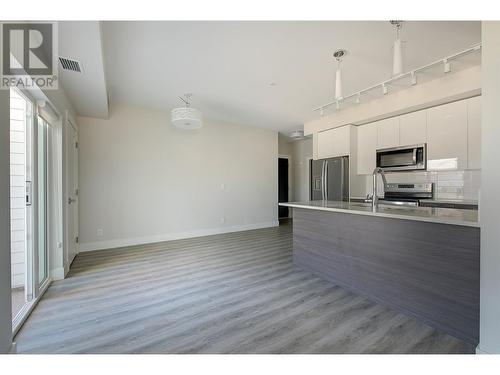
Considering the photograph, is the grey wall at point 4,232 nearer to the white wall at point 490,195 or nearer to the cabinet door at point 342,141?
the white wall at point 490,195

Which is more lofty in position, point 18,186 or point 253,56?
point 253,56

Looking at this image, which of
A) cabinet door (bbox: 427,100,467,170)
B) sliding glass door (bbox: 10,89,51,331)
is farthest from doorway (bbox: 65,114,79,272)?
cabinet door (bbox: 427,100,467,170)

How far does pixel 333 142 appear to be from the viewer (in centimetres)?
473

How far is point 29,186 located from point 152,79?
6.29ft

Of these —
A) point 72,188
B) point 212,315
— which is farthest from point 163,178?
point 212,315

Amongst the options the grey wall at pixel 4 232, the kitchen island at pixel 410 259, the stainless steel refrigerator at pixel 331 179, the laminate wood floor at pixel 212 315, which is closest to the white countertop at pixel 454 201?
the stainless steel refrigerator at pixel 331 179

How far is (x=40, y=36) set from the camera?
5.82 ft

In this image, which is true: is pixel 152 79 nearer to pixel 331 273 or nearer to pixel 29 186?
pixel 29 186

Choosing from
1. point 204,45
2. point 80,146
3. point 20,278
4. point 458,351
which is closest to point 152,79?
point 204,45

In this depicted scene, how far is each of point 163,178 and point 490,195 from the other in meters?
4.54

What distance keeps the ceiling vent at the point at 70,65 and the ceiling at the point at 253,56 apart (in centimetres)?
14

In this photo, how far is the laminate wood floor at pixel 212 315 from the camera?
1.60 m

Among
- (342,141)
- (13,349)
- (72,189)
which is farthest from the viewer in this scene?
(342,141)

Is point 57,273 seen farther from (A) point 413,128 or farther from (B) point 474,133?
(B) point 474,133
